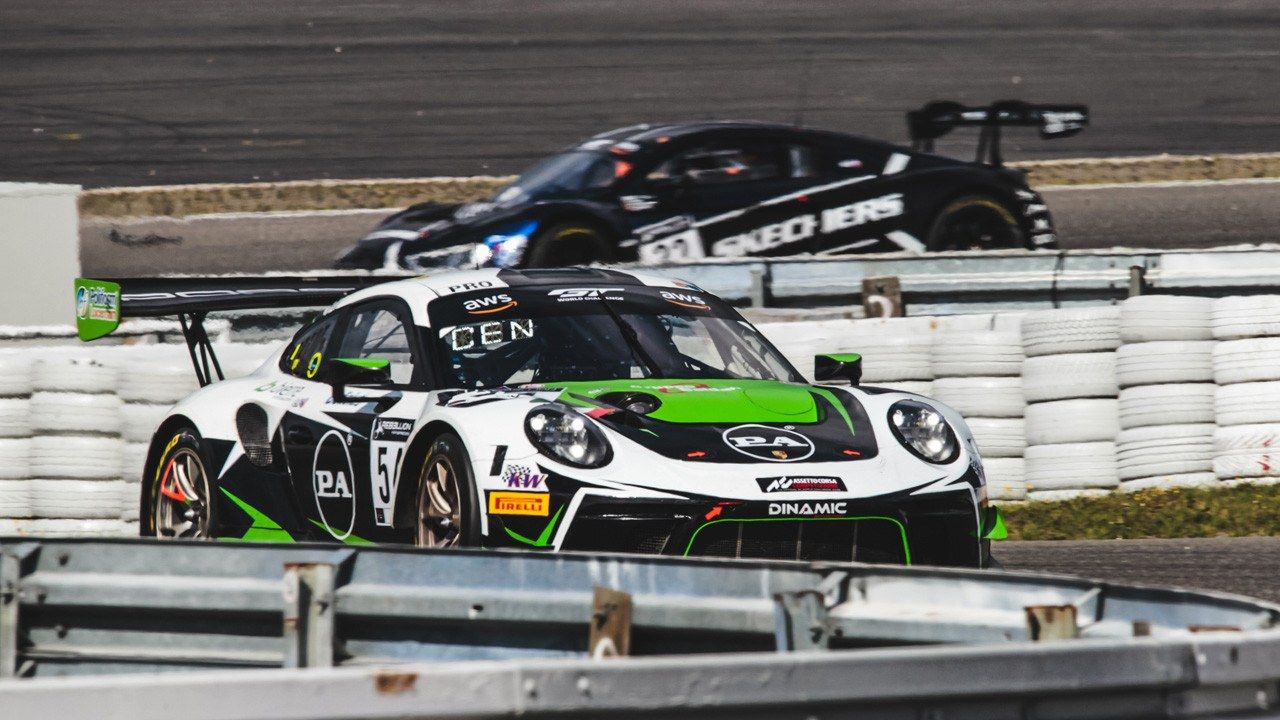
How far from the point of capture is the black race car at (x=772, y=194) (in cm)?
1216

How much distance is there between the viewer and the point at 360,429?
246 inches

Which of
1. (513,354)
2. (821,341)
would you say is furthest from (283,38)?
(513,354)

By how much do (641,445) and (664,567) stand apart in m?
2.00

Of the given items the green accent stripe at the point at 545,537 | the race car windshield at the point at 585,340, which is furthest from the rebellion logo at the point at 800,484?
the race car windshield at the point at 585,340

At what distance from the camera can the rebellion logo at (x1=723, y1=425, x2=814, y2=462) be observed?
5.56 m

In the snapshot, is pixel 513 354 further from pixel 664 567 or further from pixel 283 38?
pixel 283 38

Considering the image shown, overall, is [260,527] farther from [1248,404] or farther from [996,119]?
[996,119]

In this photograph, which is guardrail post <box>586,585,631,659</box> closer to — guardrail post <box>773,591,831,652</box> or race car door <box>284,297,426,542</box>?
guardrail post <box>773,591,831,652</box>

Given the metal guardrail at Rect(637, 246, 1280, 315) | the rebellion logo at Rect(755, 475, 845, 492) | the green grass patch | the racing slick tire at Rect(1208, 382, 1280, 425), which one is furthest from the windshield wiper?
the metal guardrail at Rect(637, 246, 1280, 315)

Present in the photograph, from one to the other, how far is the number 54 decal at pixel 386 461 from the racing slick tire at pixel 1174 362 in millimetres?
3776

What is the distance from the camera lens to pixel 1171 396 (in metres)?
8.30

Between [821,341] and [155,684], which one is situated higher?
[821,341]

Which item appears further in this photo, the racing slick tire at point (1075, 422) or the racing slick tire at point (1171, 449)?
the racing slick tire at point (1075, 422)

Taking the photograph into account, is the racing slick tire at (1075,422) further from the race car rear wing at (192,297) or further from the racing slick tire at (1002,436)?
the race car rear wing at (192,297)
